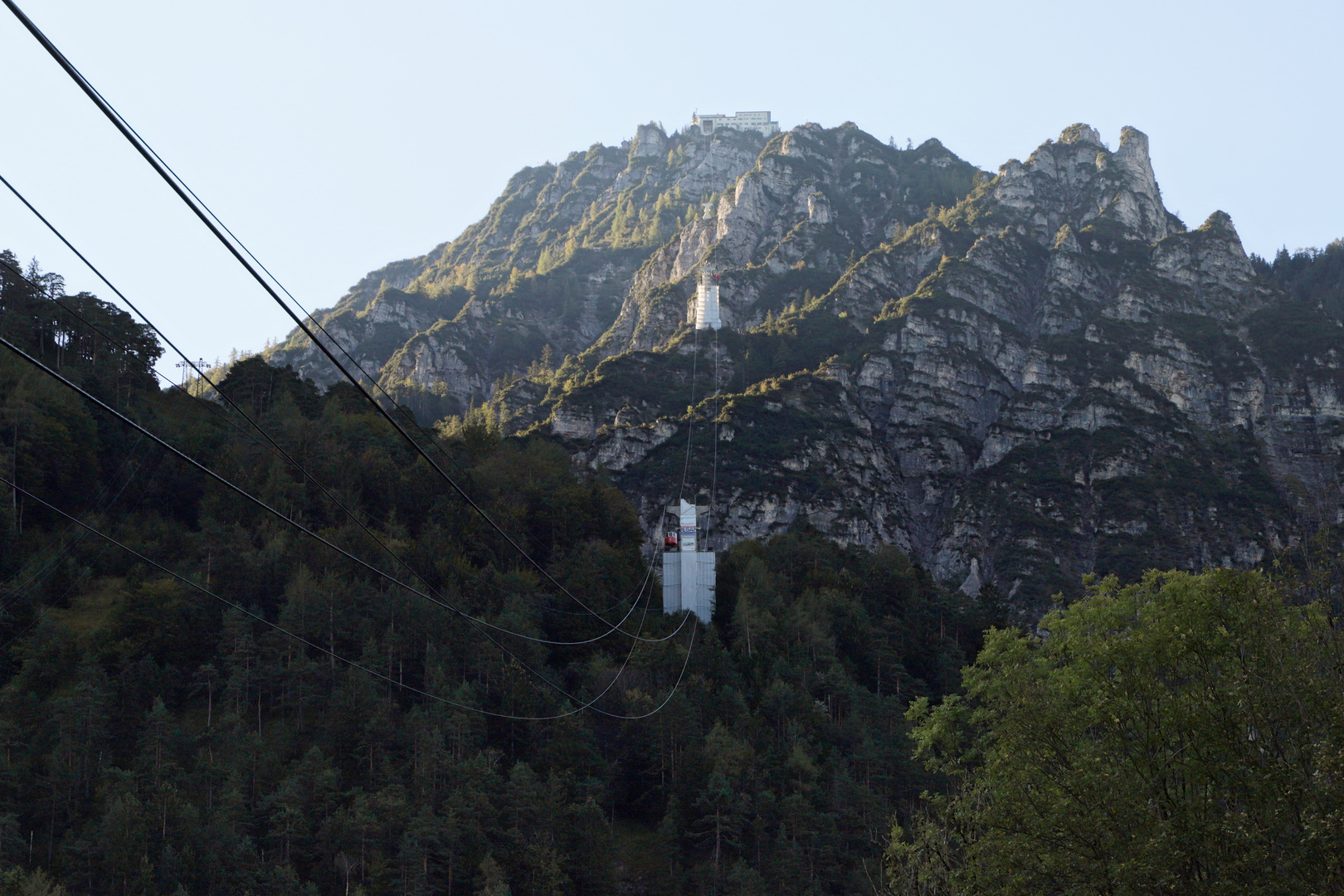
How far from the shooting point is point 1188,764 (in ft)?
75.3

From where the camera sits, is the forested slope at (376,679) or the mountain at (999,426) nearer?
the forested slope at (376,679)

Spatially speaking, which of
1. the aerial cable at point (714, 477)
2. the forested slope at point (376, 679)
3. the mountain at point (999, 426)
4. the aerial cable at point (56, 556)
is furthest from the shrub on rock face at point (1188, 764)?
the mountain at point (999, 426)

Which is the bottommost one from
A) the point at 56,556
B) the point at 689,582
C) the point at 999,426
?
the point at 56,556

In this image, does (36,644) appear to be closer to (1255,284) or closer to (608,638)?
(608,638)

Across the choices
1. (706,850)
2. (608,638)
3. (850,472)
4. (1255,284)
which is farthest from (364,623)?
(1255,284)

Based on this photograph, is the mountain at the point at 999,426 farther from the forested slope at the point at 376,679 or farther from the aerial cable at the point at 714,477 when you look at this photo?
the forested slope at the point at 376,679

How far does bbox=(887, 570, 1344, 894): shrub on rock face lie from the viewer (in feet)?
61.7

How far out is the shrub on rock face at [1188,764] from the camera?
18.8 m

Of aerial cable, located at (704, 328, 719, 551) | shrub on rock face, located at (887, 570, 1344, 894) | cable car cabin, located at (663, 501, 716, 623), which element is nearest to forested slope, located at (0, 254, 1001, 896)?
A: cable car cabin, located at (663, 501, 716, 623)

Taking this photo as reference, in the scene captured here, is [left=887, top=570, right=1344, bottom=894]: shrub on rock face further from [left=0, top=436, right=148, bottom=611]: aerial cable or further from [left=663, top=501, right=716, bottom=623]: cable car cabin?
[left=663, top=501, right=716, bottom=623]: cable car cabin

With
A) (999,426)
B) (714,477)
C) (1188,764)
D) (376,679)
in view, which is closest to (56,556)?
(376,679)

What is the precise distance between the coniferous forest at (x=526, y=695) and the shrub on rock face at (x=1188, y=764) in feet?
0.30

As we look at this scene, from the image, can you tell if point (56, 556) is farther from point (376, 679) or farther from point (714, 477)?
point (714, 477)

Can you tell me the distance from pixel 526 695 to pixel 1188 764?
5006 cm
